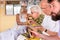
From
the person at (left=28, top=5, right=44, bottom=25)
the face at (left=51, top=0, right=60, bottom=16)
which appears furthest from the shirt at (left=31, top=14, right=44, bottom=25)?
the face at (left=51, top=0, right=60, bottom=16)

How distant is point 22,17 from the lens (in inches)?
94.2

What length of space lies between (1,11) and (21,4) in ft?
0.66

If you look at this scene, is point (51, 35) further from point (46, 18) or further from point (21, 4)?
point (21, 4)

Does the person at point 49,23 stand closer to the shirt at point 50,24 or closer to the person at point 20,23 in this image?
the shirt at point 50,24

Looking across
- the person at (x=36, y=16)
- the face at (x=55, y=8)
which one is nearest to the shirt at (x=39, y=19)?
the person at (x=36, y=16)

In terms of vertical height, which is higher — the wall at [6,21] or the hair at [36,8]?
the hair at [36,8]

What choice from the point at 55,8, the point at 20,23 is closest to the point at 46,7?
the point at 55,8

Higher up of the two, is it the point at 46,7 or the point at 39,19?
the point at 46,7

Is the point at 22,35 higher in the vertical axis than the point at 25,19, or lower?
lower

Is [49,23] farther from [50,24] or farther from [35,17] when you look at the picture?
[35,17]

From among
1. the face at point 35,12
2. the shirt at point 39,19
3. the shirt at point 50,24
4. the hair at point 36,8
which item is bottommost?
the shirt at point 50,24

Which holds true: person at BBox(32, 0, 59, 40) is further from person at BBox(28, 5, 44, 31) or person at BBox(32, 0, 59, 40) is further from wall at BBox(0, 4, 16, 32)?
wall at BBox(0, 4, 16, 32)

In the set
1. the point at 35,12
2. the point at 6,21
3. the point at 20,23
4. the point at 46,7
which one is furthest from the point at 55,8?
the point at 6,21

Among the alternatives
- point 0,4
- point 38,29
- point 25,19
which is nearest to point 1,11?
point 0,4
